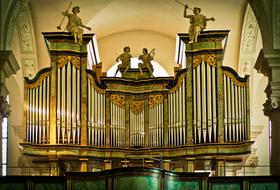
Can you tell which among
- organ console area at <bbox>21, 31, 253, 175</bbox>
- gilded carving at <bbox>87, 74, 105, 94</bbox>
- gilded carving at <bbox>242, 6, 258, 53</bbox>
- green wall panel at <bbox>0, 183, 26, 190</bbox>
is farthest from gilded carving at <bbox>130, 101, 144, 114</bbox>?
gilded carving at <bbox>242, 6, 258, 53</bbox>

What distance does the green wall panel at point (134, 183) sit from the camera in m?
22.7

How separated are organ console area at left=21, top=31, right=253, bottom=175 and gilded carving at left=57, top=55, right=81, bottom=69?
0.03 metres

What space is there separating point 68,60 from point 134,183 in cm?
541

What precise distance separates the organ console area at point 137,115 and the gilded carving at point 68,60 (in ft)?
0.10

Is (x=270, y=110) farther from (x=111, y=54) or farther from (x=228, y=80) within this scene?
(x=111, y=54)

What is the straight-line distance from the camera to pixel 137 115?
26.8 metres

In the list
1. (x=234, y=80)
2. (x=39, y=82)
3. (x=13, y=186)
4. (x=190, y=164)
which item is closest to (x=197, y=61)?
(x=234, y=80)

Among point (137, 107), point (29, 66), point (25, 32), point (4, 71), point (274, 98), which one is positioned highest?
point (25, 32)

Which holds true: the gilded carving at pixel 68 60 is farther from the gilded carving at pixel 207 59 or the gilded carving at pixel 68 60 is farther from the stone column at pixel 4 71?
the gilded carving at pixel 207 59

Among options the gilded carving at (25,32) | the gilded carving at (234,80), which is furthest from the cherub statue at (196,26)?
the gilded carving at (25,32)

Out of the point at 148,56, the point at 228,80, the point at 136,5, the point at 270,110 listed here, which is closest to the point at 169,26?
the point at 136,5

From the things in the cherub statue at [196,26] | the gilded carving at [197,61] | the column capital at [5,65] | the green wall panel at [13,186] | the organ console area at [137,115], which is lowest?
the green wall panel at [13,186]

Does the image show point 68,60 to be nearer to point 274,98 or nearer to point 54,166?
point 54,166

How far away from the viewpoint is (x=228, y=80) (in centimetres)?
2617
